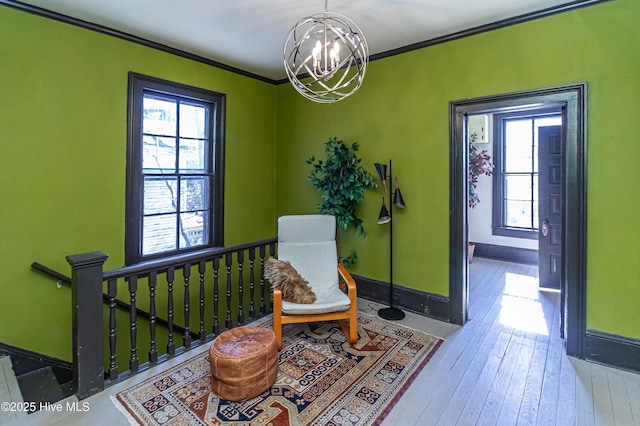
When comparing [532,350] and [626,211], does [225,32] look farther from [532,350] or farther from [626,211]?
[532,350]

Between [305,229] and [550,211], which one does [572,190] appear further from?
[305,229]

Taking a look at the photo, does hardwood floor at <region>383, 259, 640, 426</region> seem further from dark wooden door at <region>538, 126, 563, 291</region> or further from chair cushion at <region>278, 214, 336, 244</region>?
chair cushion at <region>278, 214, 336, 244</region>

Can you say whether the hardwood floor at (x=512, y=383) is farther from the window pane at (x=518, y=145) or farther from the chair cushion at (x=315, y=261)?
the window pane at (x=518, y=145)

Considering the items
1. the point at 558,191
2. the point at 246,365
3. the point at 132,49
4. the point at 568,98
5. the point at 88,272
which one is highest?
the point at 132,49

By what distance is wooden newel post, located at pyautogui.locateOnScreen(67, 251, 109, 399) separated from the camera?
2.11 meters

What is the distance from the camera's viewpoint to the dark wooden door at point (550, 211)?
414cm

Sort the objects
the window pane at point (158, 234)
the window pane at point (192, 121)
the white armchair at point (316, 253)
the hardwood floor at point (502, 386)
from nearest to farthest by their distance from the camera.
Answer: the hardwood floor at point (502, 386) → the white armchair at point (316, 253) → the window pane at point (158, 234) → the window pane at point (192, 121)

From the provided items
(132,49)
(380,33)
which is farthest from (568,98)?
(132,49)

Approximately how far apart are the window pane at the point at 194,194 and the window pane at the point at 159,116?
59 cm

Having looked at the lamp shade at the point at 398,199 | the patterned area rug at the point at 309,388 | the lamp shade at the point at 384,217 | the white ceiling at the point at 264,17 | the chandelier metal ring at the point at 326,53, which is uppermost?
the white ceiling at the point at 264,17

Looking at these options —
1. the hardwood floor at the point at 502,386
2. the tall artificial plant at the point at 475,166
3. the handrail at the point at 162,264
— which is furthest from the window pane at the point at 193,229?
the tall artificial plant at the point at 475,166

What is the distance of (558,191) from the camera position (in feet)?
13.7

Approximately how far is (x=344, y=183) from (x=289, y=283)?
138cm

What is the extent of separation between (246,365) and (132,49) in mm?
3198
